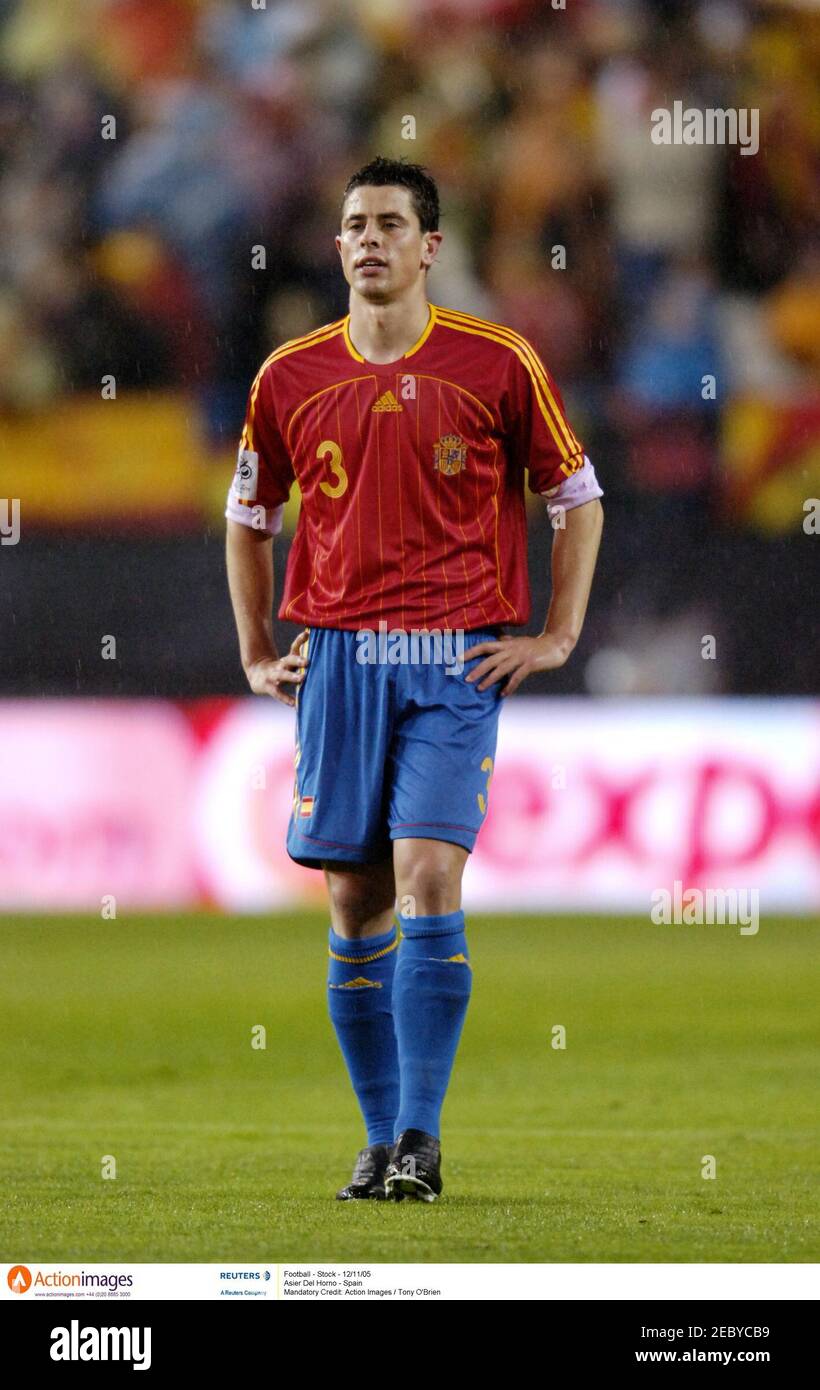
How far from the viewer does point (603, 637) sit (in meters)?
11.4

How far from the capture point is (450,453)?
4020 millimetres

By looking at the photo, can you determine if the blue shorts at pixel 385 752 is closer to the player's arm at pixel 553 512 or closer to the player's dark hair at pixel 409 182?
the player's arm at pixel 553 512

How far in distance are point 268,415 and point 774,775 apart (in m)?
6.38

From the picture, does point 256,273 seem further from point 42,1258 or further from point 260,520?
point 42,1258

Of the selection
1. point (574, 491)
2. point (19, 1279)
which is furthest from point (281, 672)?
point (19, 1279)

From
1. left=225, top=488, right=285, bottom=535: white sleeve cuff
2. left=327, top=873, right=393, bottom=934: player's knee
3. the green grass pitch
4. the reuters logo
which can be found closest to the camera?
the reuters logo

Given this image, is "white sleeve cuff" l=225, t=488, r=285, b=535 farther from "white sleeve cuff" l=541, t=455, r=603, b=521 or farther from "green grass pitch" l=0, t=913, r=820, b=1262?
"green grass pitch" l=0, t=913, r=820, b=1262

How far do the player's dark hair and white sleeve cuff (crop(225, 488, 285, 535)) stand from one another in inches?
25.8

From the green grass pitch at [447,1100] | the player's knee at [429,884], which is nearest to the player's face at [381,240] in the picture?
the player's knee at [429,884]

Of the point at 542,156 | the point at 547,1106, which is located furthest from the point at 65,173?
the point at 547,1106

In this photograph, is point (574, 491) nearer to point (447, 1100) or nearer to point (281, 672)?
point (281, 672)

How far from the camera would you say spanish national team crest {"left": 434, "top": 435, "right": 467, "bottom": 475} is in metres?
4.02

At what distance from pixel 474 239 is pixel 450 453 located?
9.95m

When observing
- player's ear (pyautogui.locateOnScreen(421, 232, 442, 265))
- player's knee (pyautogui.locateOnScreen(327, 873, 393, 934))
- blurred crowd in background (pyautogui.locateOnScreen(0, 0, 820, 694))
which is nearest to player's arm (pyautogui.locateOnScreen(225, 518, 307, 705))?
player's knee (pyautogui.locateOnScreen(327, 873, 393, 934))
